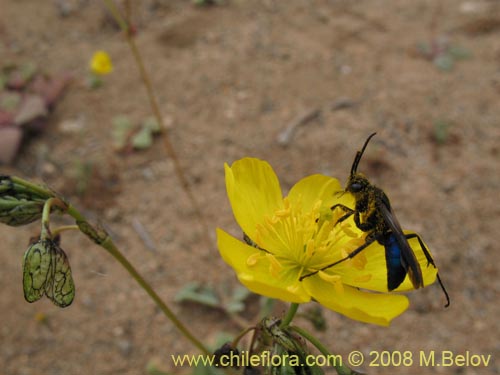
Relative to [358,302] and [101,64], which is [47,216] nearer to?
[358,302]

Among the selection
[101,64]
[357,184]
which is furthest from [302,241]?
[101,64]

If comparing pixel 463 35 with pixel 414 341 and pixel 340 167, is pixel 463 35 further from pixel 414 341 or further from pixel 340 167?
pixel 414 341

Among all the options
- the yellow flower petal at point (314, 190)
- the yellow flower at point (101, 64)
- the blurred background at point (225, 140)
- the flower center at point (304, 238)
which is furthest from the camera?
the yellow flower at point (101, 64)

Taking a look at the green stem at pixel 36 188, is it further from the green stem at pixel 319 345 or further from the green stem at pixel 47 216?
the green stem at pixel 319 345

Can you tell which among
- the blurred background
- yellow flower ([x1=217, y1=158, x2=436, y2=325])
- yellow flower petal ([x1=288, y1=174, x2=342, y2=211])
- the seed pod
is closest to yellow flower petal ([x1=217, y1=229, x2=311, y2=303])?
A: yellow flower ([x1=217, y1=158, x2=436, y2=325])

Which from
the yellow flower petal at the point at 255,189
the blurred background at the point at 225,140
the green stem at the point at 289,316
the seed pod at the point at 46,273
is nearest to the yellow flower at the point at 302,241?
the yellow flower petal at the point at 255,189

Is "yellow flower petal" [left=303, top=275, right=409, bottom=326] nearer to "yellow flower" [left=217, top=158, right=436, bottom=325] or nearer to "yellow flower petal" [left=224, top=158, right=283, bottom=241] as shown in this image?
"yellow flower" [left=217, top=158, right=436, bottom=325]
